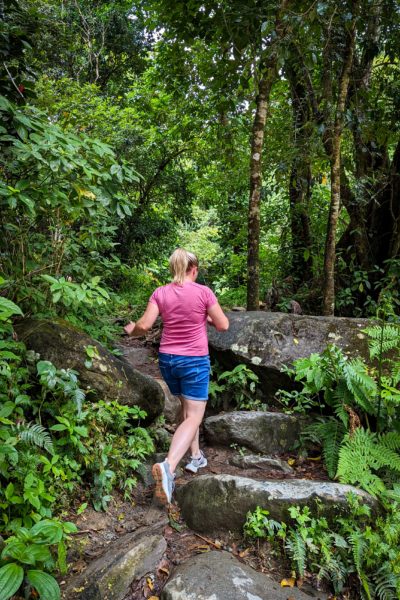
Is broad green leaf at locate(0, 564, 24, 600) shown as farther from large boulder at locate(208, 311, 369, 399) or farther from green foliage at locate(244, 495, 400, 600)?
large boulder at locate(208, 311, 369, 399)

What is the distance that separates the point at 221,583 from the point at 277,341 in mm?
3267

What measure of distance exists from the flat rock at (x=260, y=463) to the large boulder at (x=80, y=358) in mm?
1156

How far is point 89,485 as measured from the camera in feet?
11.2

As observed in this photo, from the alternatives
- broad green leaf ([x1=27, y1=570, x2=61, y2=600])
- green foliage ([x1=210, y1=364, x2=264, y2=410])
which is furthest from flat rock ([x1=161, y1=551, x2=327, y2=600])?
green foliage ([x1=210, y1=364, x2=264, y2=410])

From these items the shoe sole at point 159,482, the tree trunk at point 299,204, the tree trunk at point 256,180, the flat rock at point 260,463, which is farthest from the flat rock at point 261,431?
the tree trunk at point 299,204

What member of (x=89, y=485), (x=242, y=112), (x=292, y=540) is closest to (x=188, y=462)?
(x=89, y=485)

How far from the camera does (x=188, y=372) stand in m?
3.76

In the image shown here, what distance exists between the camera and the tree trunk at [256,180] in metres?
5.87

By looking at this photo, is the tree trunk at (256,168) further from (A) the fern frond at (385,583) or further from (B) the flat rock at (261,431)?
(A) the fern frond at (385,583)

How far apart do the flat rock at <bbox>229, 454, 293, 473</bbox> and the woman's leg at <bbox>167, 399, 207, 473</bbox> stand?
31.9 inches

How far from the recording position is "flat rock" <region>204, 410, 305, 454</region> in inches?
177

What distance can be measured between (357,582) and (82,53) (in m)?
15.4

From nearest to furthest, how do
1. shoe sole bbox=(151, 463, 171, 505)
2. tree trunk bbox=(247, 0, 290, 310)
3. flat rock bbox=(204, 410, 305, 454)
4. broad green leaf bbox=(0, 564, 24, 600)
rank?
1. broad green leaf bbox=(0, 564, 24, 600)
2. shoe sole bbox=(151, 463, 171, 505)
3. flat rock bbox=(204, 410, 305, 454)
4. tree trunk bbox=(247, 0, 290, 310)

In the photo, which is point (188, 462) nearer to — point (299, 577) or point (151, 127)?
point (299, 577)
